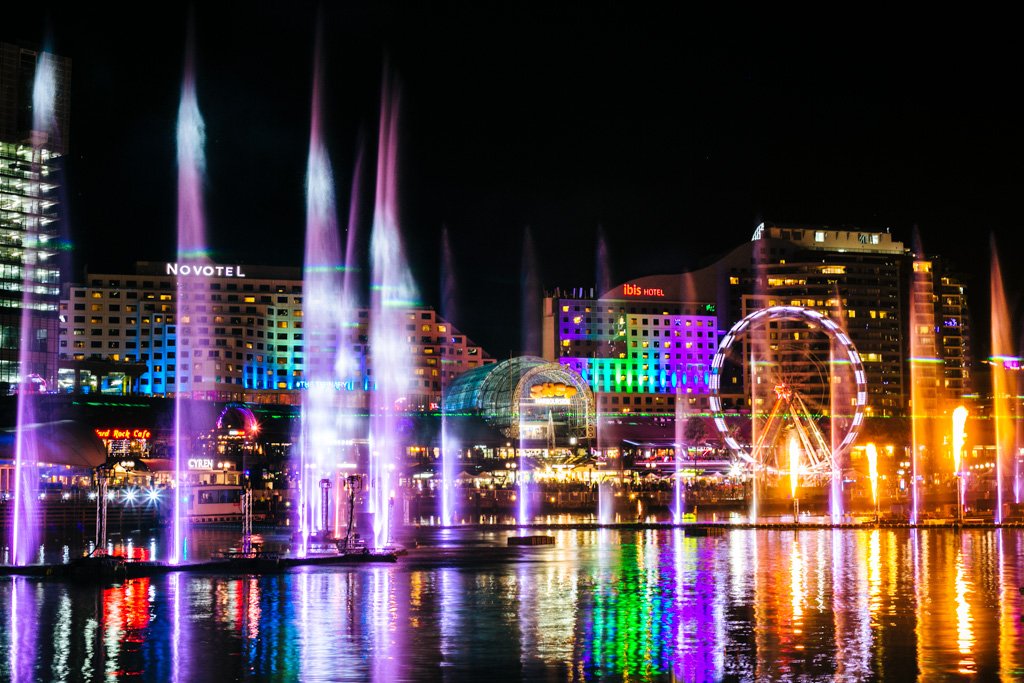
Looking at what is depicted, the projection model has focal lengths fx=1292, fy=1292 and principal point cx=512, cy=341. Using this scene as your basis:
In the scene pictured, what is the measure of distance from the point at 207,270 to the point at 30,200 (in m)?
76.9

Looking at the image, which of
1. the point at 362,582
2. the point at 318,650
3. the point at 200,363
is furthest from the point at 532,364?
the point at 318,650

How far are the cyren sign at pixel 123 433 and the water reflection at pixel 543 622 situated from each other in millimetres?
67812

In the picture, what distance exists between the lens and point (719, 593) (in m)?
40.9

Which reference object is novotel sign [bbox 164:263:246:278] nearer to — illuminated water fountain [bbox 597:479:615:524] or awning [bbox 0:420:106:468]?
illuminated water fountain [bbox 597:479:615:524]

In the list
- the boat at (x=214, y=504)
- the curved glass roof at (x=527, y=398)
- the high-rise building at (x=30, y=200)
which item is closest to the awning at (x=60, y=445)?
the boat at (x=214, y=504)

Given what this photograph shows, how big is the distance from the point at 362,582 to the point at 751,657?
18566 millimetres

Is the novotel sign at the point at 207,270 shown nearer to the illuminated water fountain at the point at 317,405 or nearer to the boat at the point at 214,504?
the illuminated water fountain at the point at 317,405

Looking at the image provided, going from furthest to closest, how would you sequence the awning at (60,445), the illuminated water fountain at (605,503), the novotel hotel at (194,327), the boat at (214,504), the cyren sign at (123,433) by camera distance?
the novotel hotel at (194,327) → the cyren sign at (123,433) → the illuminated water fountain at (605,503) → the boat at (214,504) → the awning at (60,445)

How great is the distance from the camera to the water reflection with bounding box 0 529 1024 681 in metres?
27.3

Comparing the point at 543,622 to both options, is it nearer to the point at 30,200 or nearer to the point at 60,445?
the point at 60,445

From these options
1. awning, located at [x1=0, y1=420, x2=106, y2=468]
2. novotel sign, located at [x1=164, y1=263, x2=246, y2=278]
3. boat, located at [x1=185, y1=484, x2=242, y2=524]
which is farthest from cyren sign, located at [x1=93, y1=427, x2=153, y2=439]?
novotel sign, located at [x1=164, y1=263, x2=246, y2=278]

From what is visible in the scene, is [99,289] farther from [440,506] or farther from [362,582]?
[362,582]

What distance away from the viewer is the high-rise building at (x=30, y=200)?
11231 cm

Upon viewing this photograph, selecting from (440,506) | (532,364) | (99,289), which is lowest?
(440,506)
